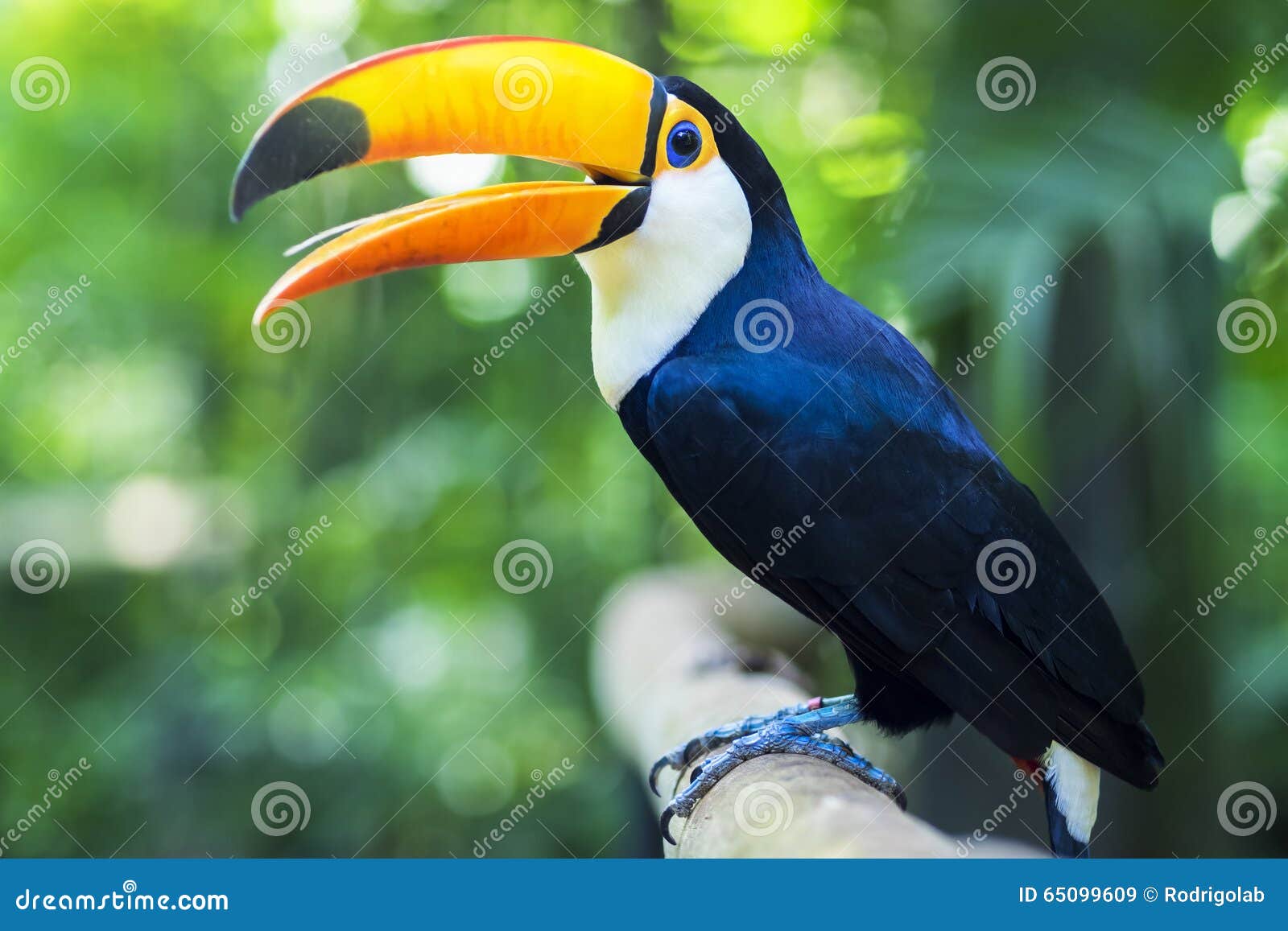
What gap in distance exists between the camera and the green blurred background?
8.91 feet

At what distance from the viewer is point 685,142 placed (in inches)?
69.4

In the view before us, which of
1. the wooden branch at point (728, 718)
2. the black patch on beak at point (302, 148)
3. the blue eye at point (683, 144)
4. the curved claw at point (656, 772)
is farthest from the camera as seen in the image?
the curved claw at point (656, 772)

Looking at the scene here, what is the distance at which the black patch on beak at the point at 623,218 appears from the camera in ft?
5.74

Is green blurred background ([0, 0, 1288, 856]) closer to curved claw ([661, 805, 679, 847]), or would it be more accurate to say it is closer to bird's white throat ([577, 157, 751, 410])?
bird's white throat ([577, 157, 751, 410])

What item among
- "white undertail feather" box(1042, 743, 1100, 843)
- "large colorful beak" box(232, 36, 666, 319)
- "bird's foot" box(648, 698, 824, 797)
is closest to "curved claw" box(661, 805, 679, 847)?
"bird's foot" box(648, 698, 824, 797)

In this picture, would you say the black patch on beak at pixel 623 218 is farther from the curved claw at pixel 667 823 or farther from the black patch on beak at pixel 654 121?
the curved claw at pixel 667 823

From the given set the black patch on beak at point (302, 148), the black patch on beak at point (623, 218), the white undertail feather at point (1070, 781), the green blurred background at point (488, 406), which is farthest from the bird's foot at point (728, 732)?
the black patch on beak at point (302, 148)

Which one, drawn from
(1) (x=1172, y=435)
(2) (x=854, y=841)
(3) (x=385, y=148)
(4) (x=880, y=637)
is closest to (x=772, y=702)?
(4) (x=880, y=637)

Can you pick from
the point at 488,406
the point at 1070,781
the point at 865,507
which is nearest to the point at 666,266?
the point at 865,507

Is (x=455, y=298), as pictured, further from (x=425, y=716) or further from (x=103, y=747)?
(x=103, y=747)

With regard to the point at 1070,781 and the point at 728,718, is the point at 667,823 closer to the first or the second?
the point at 728,718

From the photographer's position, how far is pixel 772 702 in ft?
6.75

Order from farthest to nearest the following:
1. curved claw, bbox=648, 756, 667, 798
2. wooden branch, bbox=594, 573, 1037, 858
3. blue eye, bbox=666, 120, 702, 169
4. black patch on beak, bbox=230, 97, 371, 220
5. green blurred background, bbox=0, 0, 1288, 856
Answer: green blurred background, bbox=0, 0, 1288, 856 < curved claw, bbox=648, 756, 667, 798 < blue eye, bbox=666, 120, 702, 169 < black patch on beak, bbox=230, 97, 371, 220 < wooden branch, bbox=594, 573, 1037, 858

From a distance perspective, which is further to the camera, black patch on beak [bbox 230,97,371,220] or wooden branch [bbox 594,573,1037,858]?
black patch on beak [bbox 230,97,371,220]
